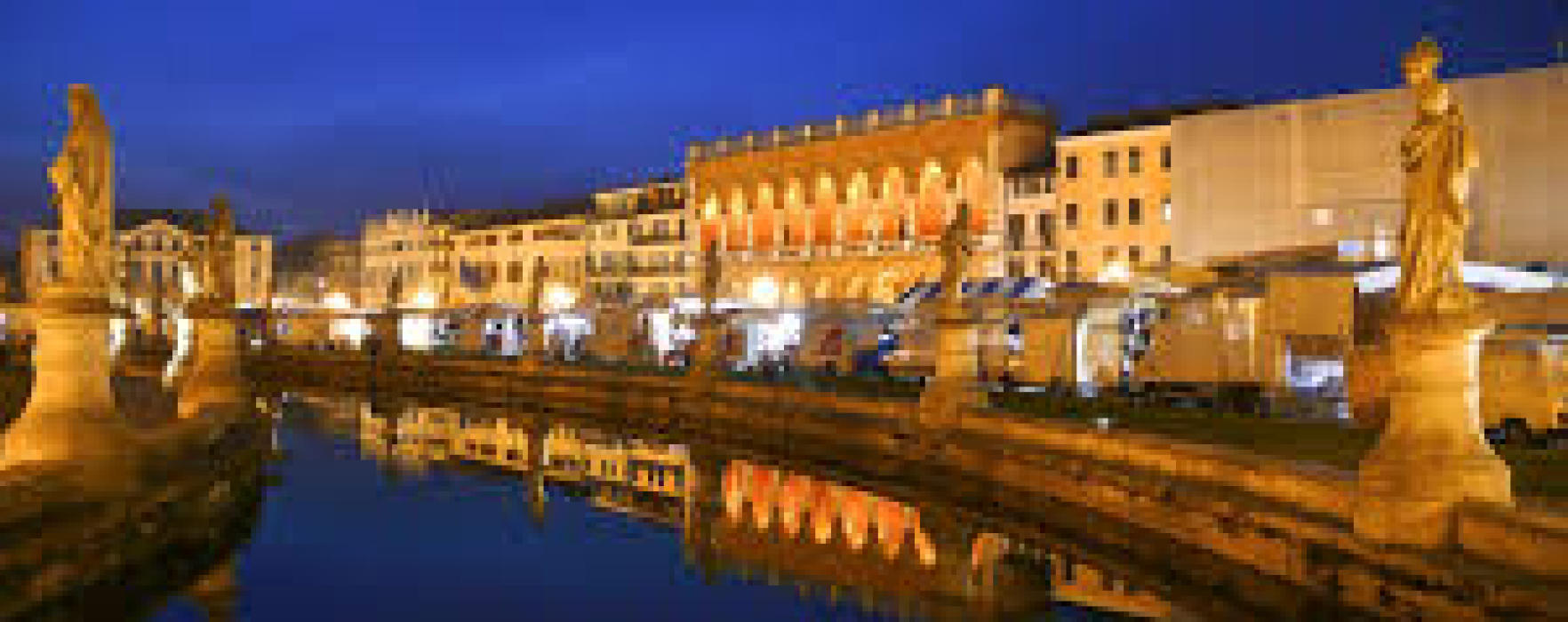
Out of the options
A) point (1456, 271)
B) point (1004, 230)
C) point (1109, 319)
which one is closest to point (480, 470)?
point (1109, 319)

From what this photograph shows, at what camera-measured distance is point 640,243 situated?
226ft

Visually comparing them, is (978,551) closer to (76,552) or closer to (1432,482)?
(1432,482)

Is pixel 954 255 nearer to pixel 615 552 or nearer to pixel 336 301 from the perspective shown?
pixel 615 552

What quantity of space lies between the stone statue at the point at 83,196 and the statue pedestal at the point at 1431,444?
1064cm

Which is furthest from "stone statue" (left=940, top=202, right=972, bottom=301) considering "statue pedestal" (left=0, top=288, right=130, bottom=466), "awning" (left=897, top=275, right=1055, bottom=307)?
"statue pedestal" (left=0, top=288, right=130, bottom=466)

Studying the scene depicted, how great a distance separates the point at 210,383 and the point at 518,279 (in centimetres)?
6328

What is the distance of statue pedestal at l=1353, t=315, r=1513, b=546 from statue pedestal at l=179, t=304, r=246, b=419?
15.0m

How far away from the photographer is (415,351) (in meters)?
39.8

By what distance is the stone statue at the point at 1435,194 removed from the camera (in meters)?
8.48

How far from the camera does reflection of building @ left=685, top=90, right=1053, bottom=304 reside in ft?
156

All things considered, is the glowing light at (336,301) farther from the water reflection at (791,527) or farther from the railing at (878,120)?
the water reflection at (791,527)

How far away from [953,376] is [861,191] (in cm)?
3506

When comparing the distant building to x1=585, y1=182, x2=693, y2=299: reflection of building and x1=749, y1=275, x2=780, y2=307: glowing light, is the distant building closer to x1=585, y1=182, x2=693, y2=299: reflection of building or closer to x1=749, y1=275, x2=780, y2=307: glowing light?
x1=585, y1=182, x2=693, y2=299: reflection of building

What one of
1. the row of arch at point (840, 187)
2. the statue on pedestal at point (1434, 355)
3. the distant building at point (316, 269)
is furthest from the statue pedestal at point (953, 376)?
the distant building at point (316, 269)
